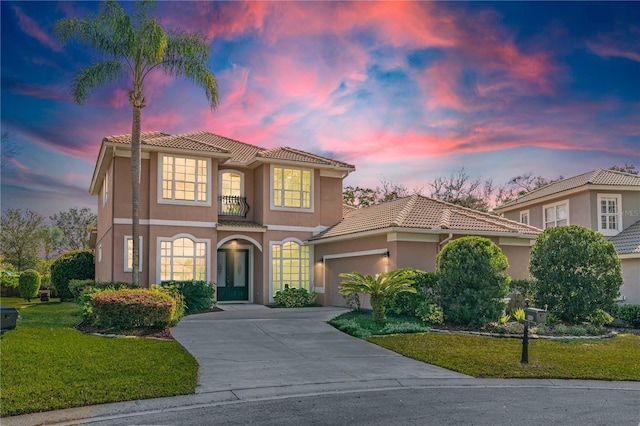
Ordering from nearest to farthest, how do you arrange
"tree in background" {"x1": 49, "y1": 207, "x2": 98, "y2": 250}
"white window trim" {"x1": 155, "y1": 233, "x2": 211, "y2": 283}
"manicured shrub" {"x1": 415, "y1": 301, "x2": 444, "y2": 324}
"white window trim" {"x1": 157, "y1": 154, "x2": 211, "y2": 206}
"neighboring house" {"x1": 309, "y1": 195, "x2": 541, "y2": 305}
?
"manicured shrub" {"x1": 415, "y1": 301, "x2": 444, "y2": 324}, "neighboring house" {"x1": 309, "y1": 195, "x2": 541, "y2": 305}, "white window trim" {"x1": 155, "y1": 233, "x2": 211, "y2": 283}, "white window trim" {"x1": 157, "y1": 154, "x2": 211, "y2": 206}, "tree in background" {"x1": 49, "y1": 207, "x2": 98, "y2": 250}

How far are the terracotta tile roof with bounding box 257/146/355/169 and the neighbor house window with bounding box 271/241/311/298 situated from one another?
354 cm

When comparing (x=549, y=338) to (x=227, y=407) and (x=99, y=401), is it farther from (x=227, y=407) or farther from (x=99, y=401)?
(x=99, y=401)

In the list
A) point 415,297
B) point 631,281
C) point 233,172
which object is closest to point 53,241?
point 233,172

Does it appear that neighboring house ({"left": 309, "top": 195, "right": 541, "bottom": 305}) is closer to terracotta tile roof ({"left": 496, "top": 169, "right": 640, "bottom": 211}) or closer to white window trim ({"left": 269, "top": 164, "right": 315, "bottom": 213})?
white window trim ({"left": 269, "top": 164, "right": 315, "bottom": 213})

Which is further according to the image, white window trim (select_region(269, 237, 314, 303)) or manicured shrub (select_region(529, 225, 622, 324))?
white window trim (select_region(269, 237, 314, 303))

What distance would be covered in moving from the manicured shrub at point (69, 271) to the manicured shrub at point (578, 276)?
20.7 meters

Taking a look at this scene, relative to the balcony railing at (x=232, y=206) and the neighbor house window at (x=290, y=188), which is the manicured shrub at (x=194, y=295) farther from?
the neighbor house window at (x=290, y=188)

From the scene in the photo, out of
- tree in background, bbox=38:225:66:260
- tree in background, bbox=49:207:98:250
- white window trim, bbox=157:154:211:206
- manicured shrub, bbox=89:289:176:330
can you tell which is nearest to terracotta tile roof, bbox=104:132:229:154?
white window trim, bbox=157:154:211:206

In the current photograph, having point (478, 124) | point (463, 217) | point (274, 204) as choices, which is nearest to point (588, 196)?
point (478, 124)

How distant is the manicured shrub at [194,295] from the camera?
18578 millimetres

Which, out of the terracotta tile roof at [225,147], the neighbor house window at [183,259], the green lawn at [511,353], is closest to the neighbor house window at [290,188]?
the terracotta tile roof at [225,147]

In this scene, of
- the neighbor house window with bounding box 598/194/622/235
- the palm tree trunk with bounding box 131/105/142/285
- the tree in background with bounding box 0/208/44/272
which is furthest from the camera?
the tree in background with bounding box 0/208/44/272

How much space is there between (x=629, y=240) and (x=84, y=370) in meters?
21.7

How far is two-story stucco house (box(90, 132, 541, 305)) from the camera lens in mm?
19297
